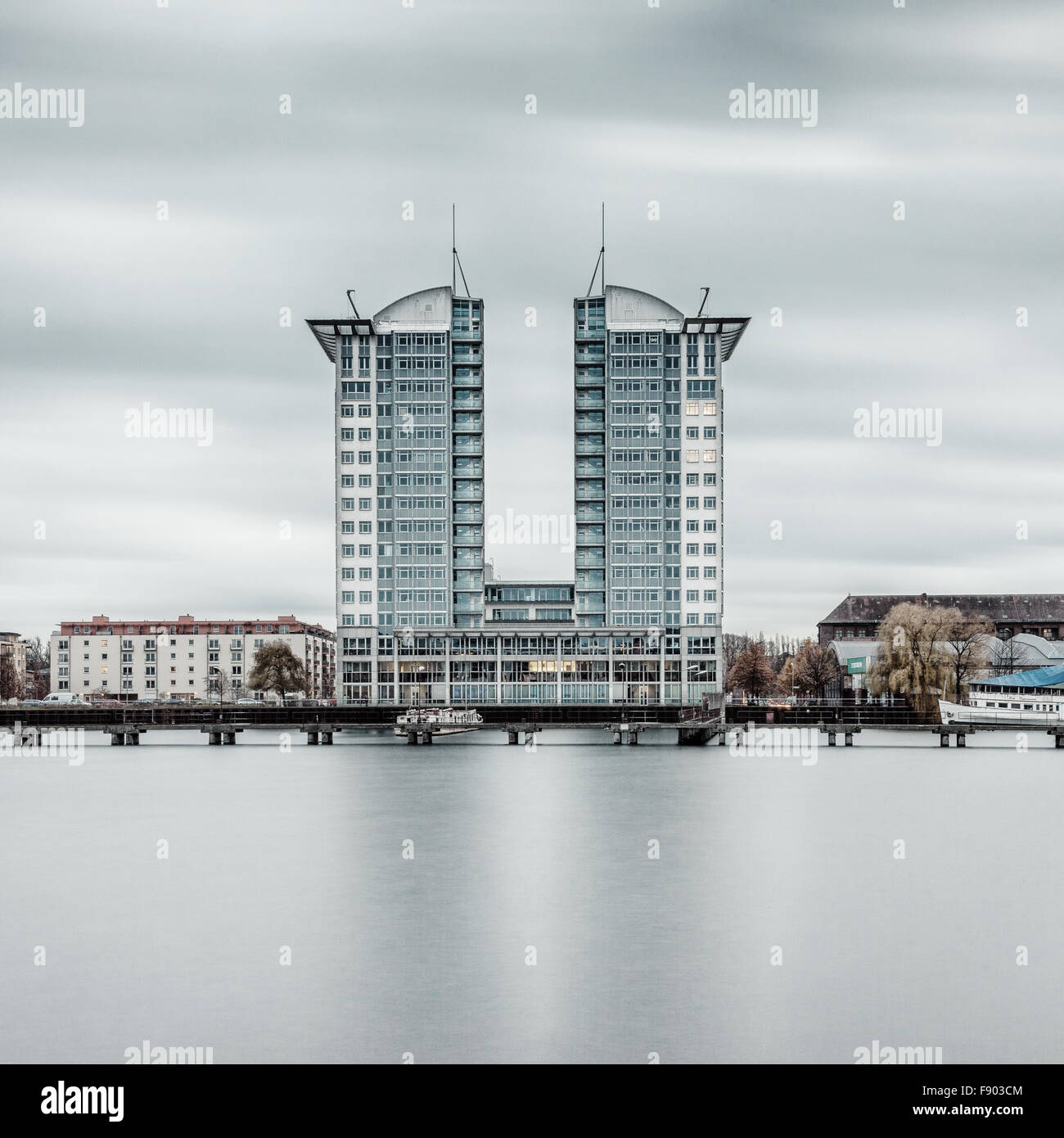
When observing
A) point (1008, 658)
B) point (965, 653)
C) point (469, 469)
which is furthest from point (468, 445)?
point (1008, 658)

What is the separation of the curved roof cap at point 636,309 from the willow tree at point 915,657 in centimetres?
5128

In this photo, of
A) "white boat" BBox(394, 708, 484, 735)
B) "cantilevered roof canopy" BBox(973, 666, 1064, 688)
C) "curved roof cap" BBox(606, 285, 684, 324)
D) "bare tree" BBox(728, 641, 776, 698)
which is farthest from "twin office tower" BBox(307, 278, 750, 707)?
"bare tree" BBox(728, 641, 776, 698)

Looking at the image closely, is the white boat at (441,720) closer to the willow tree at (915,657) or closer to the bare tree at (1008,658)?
the willow tree at (915,657)

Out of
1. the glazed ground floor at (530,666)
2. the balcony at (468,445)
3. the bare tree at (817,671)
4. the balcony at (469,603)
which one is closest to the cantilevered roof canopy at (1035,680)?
the glazed ground floor at (530,666)

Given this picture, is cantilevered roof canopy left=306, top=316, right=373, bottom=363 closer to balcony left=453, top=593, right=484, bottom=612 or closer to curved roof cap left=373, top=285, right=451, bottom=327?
curved roof cap left=373, top=285, right=451, bottom=327

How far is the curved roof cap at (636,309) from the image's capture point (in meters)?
151

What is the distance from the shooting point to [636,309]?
15112cm

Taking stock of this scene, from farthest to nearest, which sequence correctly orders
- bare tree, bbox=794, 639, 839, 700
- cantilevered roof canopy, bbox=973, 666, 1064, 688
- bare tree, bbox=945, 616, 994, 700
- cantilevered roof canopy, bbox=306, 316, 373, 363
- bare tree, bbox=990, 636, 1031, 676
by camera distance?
1. bare tree, bbox=794, 639, 839, 700
2. bare tree, bbox=990, 636, 1031, 676
3. cantilevered roof canopy, bbox=306, 316, 373, 363
4. cantilevered roof canopy, bbox=973, 666, 1064, 688
5. bare tree, bbox=945, 616, 994, 700

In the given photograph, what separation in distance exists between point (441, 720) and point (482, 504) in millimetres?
41738

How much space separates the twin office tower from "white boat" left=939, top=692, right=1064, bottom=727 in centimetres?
3571

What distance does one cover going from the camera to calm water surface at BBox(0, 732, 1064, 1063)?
20.9 meters

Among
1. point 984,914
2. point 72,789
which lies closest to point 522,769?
point 72,789

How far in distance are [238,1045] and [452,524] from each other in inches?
5224

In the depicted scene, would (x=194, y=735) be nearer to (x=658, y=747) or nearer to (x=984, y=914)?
(x=658, y=747)
